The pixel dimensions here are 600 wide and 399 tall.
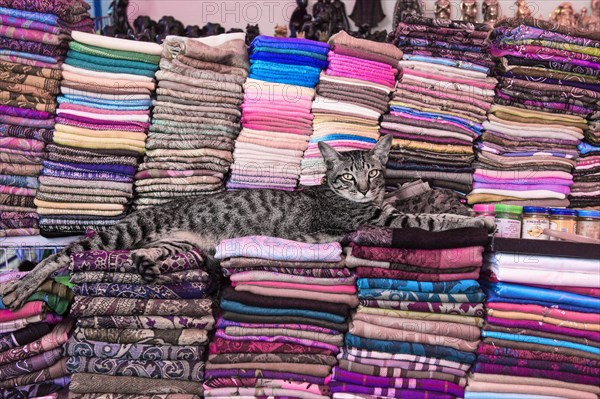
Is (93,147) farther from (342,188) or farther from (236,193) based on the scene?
A: (342,188)

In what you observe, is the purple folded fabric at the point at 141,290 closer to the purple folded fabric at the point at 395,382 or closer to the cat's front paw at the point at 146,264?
the cat's front paw at the point at 146,264

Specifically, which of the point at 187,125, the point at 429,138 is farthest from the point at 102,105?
the point at 429,138

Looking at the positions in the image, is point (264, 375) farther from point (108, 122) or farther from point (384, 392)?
point (108, 122)

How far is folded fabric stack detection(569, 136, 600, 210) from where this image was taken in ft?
7.10

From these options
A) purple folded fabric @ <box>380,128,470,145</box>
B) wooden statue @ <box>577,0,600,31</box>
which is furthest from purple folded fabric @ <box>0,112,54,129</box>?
wooden statue @ <box>577,0,600,31</box>

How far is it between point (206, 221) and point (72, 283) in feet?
1.99

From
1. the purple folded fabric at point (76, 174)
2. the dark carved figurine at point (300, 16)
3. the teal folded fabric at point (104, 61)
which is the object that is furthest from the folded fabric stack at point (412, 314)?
the dark carved figurine at point (300, 16)

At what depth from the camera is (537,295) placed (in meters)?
1.64

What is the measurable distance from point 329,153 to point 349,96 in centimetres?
31

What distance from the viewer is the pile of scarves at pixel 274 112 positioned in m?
2.13

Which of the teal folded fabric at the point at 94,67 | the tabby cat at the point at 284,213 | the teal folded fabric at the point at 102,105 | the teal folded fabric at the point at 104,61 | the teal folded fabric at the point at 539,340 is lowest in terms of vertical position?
the teal folded fabric at the point at 539,340

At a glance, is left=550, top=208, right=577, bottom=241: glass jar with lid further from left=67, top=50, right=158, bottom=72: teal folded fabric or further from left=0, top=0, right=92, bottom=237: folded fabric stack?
left=0, top=0, right=92, bottom=237: folded fabric stack

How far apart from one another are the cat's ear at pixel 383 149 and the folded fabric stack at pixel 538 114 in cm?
48

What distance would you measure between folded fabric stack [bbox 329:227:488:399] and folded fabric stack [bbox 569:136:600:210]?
90 centimetres
